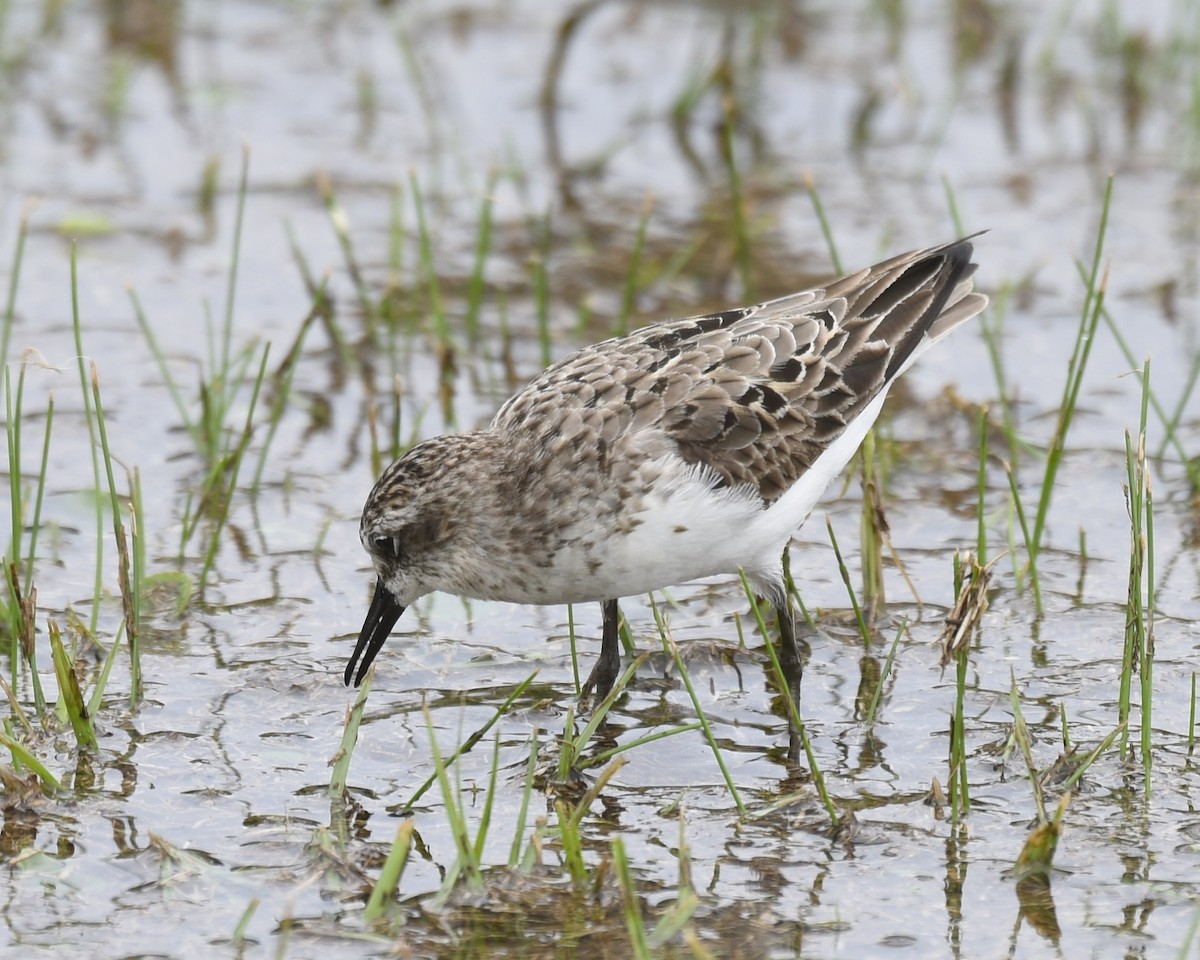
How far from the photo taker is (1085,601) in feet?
28.8

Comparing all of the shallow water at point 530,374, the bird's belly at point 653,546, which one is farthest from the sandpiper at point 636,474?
the shallow water at point 530,374

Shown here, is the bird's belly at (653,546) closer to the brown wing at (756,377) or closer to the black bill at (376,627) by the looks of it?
the brown wing at (756,377)

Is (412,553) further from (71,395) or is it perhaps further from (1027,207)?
(1027,207)

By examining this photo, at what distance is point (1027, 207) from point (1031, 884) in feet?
25.3

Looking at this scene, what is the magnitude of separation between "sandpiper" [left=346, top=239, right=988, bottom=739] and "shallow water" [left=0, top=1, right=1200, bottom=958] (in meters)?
0.66

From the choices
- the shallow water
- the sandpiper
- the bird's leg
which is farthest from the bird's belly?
the shallow water

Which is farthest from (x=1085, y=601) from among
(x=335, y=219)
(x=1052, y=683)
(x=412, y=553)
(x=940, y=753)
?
(x=335, y=219)

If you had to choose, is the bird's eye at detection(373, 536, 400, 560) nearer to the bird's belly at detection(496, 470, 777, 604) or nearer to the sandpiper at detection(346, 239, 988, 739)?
the sandpiper at detection(346, 239, 988, 739)

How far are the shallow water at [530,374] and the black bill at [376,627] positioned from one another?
24cm

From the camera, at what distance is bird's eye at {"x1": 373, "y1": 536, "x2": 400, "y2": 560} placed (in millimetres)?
7488

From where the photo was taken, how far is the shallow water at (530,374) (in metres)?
6.39

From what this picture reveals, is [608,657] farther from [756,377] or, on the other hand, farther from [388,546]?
[756,377]

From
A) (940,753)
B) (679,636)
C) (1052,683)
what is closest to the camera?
(940,753)

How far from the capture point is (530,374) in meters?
11.0
